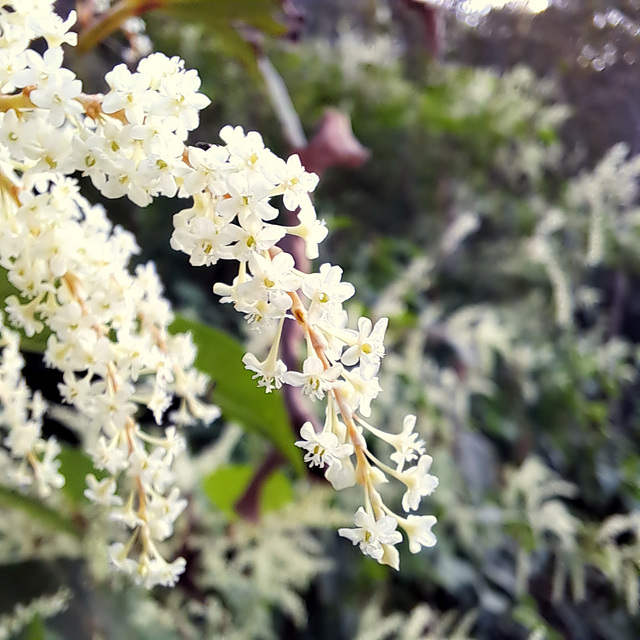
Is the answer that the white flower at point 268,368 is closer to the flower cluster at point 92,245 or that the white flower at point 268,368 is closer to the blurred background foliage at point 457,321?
the flower cluster at point 92,245

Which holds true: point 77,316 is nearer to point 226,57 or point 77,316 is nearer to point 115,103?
point 115,103

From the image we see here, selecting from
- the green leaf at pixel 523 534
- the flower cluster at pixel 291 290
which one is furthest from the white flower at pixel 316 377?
the green leaf at pixel 523 534

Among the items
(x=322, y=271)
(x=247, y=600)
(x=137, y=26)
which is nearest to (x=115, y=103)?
(x=322, y=271)

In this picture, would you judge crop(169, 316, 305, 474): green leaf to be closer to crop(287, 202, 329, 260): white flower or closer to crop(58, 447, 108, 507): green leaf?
crop(58, 447, 108, 507): green leaf

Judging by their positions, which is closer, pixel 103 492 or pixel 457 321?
pixel 103 492

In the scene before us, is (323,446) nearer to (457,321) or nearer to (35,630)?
(35,630)

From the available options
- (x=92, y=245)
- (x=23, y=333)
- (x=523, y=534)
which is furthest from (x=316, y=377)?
(x=523, y=534)
